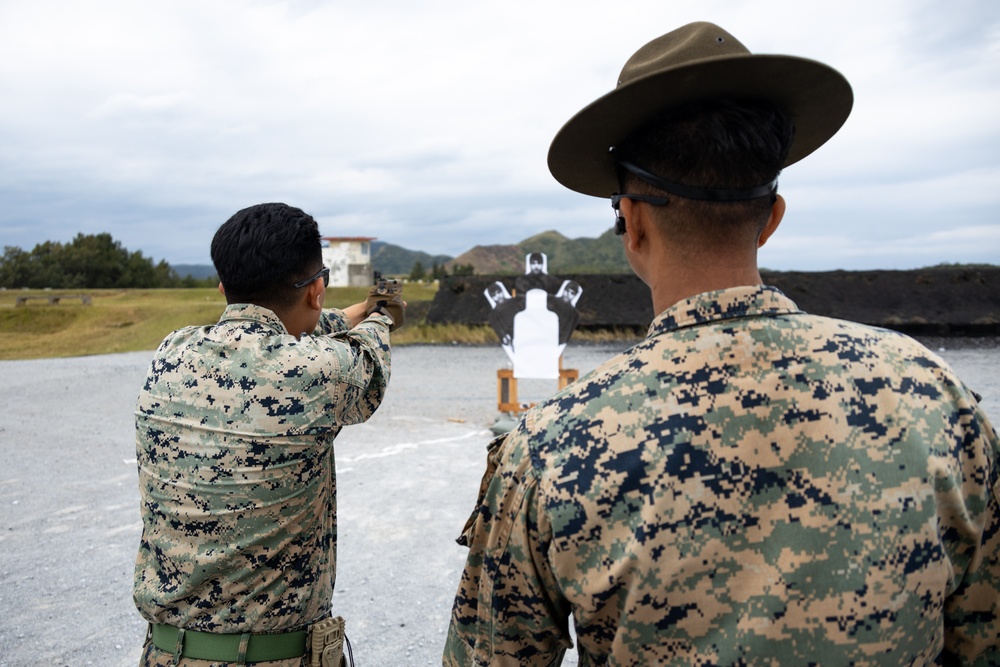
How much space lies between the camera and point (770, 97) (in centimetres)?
124

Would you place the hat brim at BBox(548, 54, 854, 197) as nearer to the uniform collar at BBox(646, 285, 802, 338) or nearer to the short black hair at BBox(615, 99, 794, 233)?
the short black hair at BBox(615, 99, 794, 233)

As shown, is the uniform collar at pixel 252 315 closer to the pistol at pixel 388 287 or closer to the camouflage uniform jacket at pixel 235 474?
the camouflage uniform jacket at pixel 235 474

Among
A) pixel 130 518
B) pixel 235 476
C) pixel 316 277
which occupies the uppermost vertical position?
pixel 316 277

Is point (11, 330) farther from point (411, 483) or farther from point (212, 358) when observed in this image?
point (212, 358)

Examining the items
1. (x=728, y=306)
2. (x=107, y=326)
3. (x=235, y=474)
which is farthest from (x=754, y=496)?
(x=107, y=326)

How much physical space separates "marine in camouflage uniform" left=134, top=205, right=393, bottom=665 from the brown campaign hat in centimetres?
88

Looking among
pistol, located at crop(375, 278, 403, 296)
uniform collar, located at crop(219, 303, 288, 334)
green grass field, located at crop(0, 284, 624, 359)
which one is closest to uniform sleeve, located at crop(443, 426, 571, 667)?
uniform collar, located at crop(219, 303, 288, 334)

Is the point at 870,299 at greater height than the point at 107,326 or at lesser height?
greater

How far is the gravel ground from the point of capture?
318 centimetres

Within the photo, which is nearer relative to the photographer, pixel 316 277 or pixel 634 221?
pixel 634 221

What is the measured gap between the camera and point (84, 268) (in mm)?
19609

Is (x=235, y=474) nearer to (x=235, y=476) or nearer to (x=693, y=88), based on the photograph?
(x=235, y=476)

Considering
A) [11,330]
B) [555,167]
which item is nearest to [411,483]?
[555,167]

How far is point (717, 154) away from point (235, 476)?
4.29 feet
